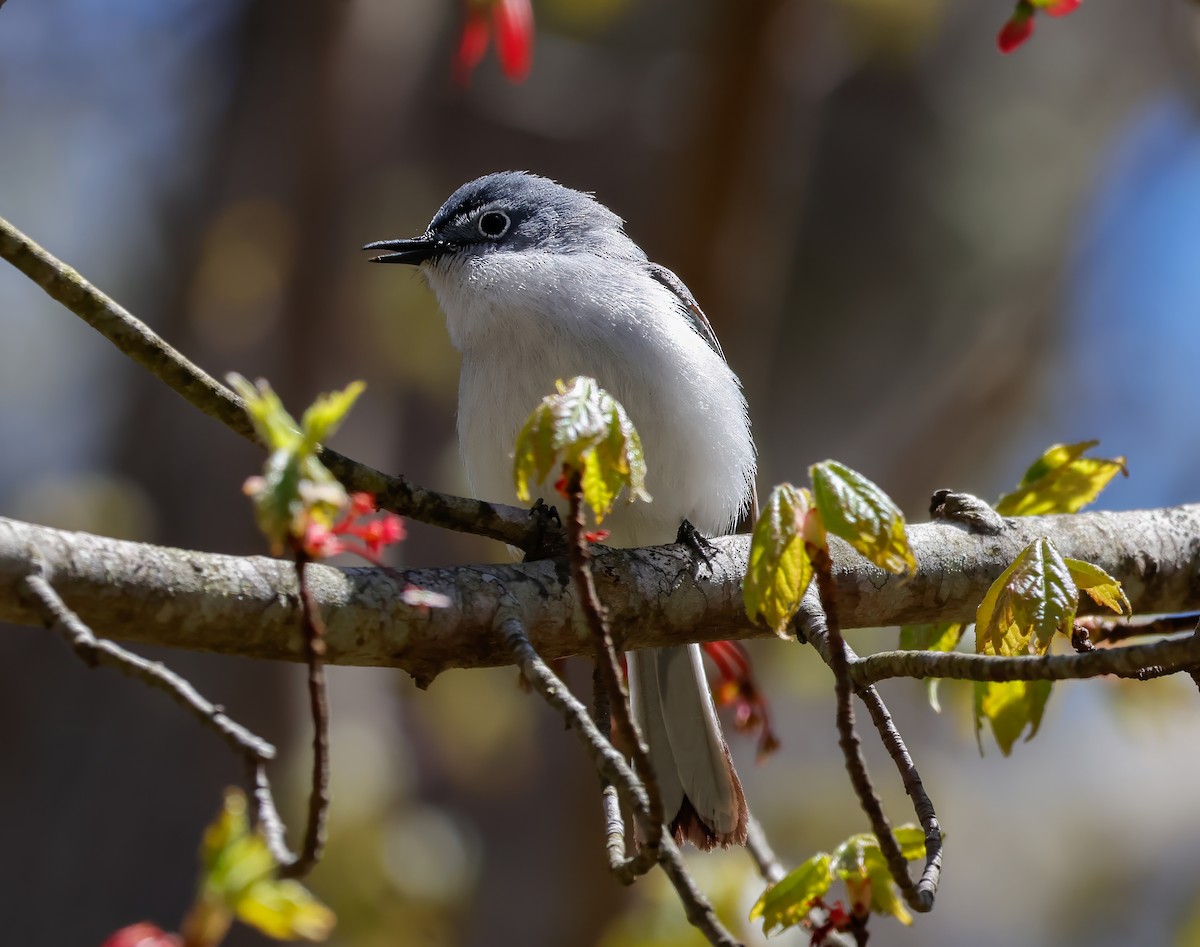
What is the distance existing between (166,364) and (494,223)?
5.78 feet

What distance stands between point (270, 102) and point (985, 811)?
6636mm

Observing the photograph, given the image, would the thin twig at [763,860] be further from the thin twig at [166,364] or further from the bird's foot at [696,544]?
the thin twig at [166,364]

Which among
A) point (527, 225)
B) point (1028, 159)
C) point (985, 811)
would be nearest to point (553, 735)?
point (527, 225)

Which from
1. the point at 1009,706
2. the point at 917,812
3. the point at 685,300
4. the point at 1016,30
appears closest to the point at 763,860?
the point at 1009,706

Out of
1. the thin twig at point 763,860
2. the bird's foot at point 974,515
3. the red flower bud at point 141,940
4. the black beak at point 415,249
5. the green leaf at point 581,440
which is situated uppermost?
the black beak at point 415,249

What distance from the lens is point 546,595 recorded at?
1984 mm

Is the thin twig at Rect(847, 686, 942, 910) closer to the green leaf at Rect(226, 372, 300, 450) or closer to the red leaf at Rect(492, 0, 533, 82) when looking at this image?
the green leaf at Rect(226, 372, 300, 450)

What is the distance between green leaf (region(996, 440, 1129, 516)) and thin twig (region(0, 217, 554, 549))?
4.07ft

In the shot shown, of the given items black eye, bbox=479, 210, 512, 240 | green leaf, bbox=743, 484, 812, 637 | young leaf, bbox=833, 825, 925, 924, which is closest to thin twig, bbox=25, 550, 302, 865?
green leaf, bbox=743, 484, 812, 637

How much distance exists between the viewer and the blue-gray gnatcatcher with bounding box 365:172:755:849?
2787 millimetres

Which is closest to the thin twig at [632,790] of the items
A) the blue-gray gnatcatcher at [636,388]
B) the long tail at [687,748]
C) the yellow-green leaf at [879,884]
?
the yellow-green leaf at [879,884]

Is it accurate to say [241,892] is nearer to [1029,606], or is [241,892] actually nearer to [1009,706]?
[1029,606]

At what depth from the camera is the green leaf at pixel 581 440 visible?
1.39 metres

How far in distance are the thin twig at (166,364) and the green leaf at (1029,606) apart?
2.74 feet
